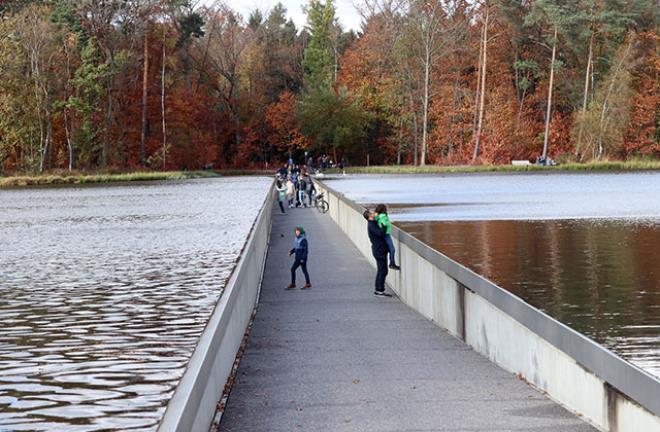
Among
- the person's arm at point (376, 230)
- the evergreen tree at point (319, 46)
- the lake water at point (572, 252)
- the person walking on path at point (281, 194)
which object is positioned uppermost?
the evergreen tree at point (319, 46)

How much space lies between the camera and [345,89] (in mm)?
109000

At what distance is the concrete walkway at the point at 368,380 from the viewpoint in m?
9.30

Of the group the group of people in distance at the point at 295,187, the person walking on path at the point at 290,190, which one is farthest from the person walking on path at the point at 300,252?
the person walking on path at the point at 290,190

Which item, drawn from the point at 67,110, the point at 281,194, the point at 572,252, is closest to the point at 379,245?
the point at 572,252

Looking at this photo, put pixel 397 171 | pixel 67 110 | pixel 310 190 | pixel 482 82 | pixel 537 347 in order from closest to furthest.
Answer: pixel 537 347, pixel 310 190, pixel 397 171, pixel 482 82, pixel 67 110

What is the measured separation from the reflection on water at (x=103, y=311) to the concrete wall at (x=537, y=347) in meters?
3.23

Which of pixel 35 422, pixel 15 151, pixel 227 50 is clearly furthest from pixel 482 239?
pixel 227 50

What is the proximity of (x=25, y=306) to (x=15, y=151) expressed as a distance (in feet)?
257

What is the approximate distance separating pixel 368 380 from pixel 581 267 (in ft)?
21.7

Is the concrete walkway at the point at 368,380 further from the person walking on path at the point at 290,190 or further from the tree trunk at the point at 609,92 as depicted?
the tree trunk at the point at 609,92

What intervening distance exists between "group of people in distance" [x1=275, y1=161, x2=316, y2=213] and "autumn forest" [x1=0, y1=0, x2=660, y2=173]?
43948 mm

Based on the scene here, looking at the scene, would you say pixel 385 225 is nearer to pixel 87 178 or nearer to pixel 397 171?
pixel 397 171

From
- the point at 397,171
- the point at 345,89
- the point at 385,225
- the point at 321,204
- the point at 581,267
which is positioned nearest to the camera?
the point at 581,267

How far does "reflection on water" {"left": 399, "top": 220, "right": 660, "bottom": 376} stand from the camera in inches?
436
